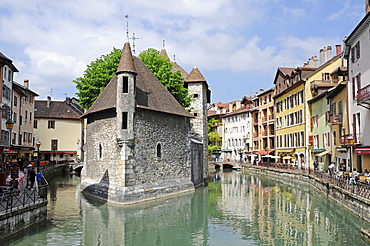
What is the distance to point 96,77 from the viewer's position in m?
Answer: 31.0

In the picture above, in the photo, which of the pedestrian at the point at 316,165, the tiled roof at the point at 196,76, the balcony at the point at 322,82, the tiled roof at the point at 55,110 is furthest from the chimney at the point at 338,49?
the tiled roof at the point at 55,110

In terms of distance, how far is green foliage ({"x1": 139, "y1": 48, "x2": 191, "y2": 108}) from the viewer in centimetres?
3173

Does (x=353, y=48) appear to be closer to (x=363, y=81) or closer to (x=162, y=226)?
(x=363, y=81)

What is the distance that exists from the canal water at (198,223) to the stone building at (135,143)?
128cm

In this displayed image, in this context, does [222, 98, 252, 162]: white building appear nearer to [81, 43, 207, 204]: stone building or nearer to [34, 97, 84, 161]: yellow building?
[34, 97, 84, 161]: yellow building

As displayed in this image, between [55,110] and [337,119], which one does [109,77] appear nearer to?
[337,119]

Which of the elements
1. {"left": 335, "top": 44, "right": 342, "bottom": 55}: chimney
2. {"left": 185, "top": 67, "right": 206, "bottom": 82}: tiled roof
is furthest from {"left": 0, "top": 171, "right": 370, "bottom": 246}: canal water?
{"left": 335, "top": 44, "right": 342, "bottom": 55}: chimney

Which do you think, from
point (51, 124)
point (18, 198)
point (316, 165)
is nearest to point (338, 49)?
point (316, 165)

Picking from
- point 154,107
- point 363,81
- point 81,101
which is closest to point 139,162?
point 154,107

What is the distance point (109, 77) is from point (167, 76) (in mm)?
5114

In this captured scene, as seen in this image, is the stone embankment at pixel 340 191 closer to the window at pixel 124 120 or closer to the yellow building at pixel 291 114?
the yellow building at pixel 291 114

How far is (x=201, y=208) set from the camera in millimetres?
22000

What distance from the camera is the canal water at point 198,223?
14.8 metres

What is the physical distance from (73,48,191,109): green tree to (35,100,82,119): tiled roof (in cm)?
2605
